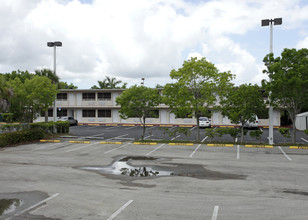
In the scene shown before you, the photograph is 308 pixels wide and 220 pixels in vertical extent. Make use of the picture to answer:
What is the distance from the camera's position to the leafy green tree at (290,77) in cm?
2083

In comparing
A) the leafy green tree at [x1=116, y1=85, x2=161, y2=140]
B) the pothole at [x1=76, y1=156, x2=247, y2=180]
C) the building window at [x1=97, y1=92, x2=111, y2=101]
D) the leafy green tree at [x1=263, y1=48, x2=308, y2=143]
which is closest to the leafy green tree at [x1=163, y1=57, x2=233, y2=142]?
the leafy green tree at [x1=116, y1=85, x2=161, y2=140]

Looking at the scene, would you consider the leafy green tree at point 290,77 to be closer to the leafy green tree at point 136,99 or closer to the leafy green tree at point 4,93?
the leafy green tree at point 136,99

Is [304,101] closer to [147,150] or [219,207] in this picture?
[147,150]

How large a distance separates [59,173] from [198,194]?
6811mm

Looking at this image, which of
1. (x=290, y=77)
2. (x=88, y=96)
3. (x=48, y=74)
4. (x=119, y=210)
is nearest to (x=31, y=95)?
(x=48, y=74)

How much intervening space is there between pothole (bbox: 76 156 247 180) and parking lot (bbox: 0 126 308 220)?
0.05 meters

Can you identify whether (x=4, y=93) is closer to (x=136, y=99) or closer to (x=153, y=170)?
(x=136, y=99)

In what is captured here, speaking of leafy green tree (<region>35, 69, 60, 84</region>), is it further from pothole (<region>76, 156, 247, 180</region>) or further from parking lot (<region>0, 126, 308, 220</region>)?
pothole (<region>76, 156, 247, 180</region>)

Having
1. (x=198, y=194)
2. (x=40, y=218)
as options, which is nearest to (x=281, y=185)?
(x=198, y=194)

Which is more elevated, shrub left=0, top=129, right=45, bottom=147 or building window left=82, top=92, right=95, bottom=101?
building window left=82, top=92, right=95, bottom=101

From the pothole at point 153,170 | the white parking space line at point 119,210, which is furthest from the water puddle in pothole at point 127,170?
the white parking space line at point 119,210

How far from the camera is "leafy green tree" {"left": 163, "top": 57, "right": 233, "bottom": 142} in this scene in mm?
23688

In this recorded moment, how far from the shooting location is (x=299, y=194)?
994cm

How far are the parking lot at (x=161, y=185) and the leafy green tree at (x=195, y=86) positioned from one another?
5.17m
